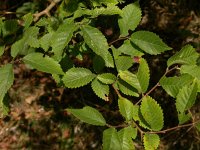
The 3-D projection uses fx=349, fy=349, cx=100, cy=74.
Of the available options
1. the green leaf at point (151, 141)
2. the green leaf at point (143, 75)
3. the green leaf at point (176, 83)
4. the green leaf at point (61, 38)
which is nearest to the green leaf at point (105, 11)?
the green leaf at point (61, 38)

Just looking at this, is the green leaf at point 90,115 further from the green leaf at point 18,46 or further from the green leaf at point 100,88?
the green leaf at point 18,46

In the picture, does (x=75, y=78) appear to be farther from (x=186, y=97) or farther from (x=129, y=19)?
(x=186, y=97)

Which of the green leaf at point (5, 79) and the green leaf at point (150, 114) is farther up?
the green leaf at point (5, 79)

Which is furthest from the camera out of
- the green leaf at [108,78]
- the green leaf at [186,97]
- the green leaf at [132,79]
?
the green leaf at [108,78]

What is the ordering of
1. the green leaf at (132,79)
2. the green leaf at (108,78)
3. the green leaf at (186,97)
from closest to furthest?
1. the green leaf at (186,97)
2. the green leaf at (132,79)
3. the green leaf at (108,78)

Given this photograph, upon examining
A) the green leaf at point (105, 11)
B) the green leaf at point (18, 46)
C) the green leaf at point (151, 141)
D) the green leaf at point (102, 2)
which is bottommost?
the green leaf at point (151, 141)

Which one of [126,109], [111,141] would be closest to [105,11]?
[126,109]

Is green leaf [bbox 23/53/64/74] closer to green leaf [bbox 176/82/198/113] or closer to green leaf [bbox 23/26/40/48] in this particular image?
green leaf [bbox 23/26/40/48]
